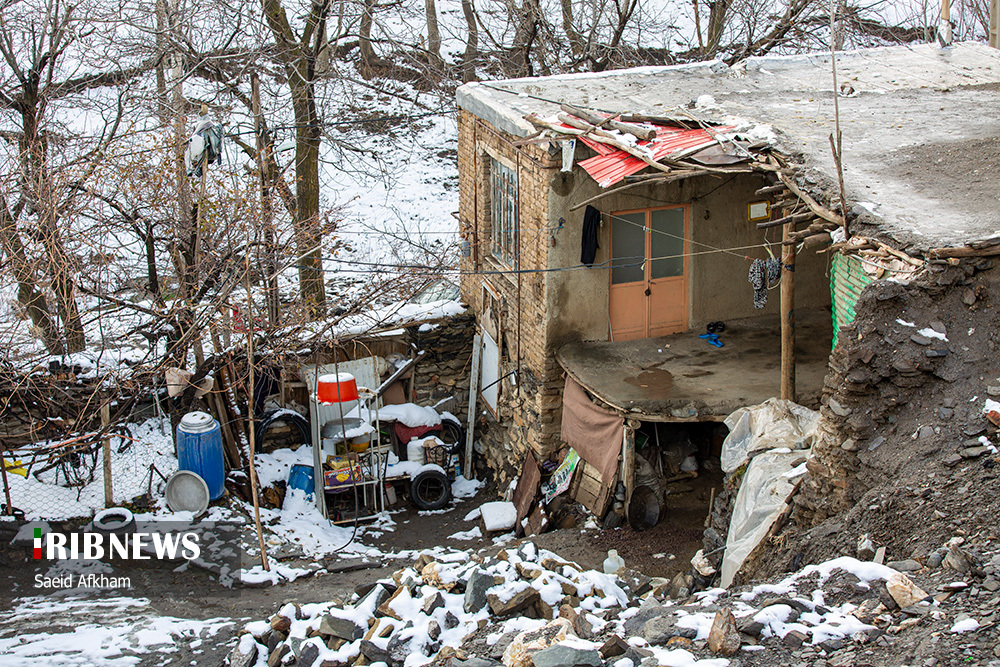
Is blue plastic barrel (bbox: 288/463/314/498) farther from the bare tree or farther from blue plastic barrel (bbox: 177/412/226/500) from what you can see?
the bare tree

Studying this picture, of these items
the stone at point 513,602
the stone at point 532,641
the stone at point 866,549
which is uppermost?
the stone at point 866,549

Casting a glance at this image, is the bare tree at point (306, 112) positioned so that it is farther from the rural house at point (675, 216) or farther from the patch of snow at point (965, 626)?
the patch of snow at point (965, 626)

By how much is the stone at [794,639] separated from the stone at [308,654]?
392cm

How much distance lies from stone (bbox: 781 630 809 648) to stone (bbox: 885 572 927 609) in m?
0.62

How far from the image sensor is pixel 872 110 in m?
12.0

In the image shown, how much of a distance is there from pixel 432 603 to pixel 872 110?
880 cm

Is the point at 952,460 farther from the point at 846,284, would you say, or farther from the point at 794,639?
the point at 846,284

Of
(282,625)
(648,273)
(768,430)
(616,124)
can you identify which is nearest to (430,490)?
(648,273)

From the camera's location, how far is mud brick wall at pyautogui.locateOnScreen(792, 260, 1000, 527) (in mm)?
6977

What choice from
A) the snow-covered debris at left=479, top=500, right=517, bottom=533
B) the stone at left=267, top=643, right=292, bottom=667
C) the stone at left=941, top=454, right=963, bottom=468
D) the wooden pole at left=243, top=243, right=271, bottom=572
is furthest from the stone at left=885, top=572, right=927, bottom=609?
the snow-covered debris at left=479, top=500, right=517, bottom=533

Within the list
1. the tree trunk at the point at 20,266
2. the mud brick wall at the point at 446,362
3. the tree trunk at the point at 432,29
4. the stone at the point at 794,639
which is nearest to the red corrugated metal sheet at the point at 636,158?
the mud brick wall at the point at 446,362

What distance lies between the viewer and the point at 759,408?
9070mm

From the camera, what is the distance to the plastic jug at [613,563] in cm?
1002

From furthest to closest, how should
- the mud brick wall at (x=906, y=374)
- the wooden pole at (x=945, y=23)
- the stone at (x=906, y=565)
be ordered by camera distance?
the wooden pole at (x=945, y=23) → the mud brick wall at (x=906, y=374) → the stone at (x=906, y=565)
